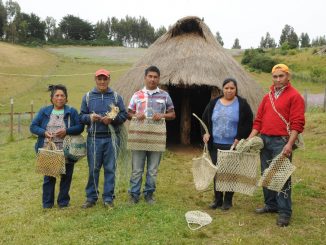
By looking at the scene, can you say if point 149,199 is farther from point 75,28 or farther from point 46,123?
point 75,28

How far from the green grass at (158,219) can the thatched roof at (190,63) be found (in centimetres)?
328

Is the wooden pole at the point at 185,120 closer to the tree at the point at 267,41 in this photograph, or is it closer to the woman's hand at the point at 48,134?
the woman's hand at the point at 48,134

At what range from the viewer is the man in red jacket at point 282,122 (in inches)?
181

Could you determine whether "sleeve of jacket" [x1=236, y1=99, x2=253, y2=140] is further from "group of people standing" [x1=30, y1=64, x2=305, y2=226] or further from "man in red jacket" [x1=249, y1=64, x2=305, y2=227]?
"man in red jacket" [x1=249, y1=64, x2=305, y2=227]

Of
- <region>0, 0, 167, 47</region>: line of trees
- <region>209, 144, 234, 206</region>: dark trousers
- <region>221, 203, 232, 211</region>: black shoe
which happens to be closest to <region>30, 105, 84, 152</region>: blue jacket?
<region>209, 144, 234, 206</region>: dark trousers

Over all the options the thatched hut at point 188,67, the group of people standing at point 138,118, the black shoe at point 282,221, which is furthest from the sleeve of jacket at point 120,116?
the thatched hut at point 188,67

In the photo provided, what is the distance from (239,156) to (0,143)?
30.9 feet

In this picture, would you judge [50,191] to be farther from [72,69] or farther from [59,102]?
[72,69]

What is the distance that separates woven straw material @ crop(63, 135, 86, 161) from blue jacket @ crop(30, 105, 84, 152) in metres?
0.07

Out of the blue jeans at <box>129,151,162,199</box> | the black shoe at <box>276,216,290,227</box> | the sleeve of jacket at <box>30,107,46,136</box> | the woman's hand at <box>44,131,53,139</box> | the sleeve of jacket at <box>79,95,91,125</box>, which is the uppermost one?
the sleeve of jacket at <box>79,95,91,125</box>

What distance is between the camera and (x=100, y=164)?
5336mm

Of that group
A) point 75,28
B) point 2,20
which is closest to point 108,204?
point 2,20

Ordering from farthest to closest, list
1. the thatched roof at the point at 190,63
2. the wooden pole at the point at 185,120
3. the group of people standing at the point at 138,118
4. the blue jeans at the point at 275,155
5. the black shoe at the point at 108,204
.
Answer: the wooden pole at the point at 185,120 → the thatched roof at the point at 190,63 → the black shoe at the point at 108,204 → the group of people standing at the point at 138,118 → the blue jeans at the point at 275,155

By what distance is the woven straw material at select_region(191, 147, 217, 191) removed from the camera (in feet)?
16.1
